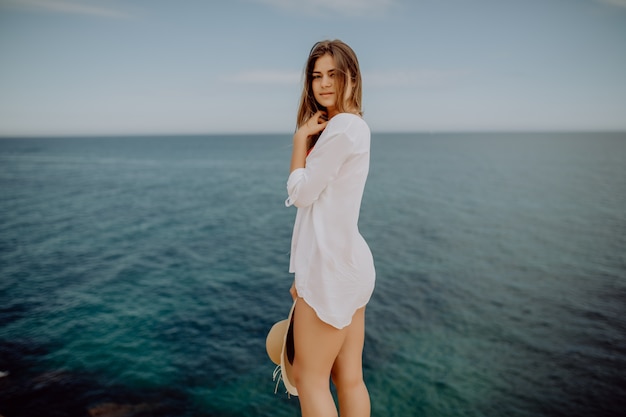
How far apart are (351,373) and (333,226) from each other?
1.07 metres

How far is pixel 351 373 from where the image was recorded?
2.56 meters

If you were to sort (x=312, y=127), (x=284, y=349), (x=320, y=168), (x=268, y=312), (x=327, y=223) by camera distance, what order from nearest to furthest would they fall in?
(x=320, y=168), (x=327, y=223), (x=312, y=127), (x=284, y=349), (x=268, y=312)

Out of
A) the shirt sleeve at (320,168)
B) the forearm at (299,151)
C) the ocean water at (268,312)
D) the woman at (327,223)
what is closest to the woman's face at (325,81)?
the woman at (327,223)

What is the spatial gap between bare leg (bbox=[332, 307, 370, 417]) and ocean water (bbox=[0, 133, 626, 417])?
30.3ft

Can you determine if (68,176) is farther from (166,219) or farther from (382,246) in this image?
(382,246)

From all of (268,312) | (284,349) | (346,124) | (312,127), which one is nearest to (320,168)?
Result: (346,124)

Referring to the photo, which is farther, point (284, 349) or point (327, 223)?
point (284, 349)

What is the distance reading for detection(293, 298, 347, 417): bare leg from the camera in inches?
89.0

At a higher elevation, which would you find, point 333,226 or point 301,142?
point 301,142

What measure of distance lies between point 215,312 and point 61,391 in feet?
19.4

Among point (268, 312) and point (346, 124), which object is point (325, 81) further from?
point (268, 312)

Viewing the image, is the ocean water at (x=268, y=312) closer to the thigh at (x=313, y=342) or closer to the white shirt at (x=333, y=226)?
the thigh at (x=313, y=342)

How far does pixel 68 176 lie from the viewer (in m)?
61.4

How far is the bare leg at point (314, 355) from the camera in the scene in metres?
2.26
